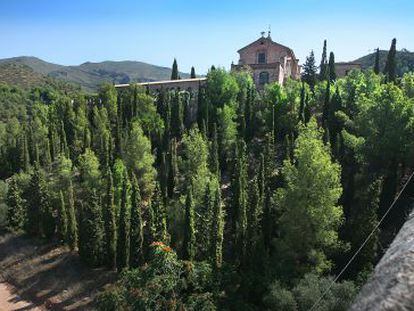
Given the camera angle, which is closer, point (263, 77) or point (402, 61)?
point (263, 77)

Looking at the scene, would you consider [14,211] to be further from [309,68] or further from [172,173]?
[309,68]

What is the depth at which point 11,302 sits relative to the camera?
1468 inches

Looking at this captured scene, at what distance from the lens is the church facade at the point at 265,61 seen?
76312 millimetres

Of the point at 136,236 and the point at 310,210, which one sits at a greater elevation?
the point at 310,210

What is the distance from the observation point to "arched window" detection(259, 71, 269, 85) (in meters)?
77.0

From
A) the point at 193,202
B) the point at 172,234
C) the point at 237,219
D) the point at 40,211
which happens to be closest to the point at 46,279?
the point at 40,211

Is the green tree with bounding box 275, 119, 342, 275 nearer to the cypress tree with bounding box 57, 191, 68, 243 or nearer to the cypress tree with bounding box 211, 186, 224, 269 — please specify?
the cypress tree with bounding box 211, 186, 224, 269

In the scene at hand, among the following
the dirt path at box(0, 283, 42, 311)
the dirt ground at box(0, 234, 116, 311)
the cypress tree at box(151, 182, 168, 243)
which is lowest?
the dirt path at box(0, 283, 42, 311)

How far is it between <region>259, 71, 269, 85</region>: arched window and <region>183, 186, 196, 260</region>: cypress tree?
46.6 metres

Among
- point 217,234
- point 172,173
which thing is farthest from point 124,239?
point 172,173

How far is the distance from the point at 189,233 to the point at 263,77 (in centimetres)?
4849

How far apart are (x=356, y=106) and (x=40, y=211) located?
3857cm

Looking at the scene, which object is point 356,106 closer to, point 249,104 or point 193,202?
point 249,104

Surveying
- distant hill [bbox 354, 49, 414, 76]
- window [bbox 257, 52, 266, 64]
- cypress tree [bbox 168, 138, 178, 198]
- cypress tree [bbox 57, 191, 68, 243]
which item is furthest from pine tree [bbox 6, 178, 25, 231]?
distant hill [bbox 354, 49, 414, 76]
